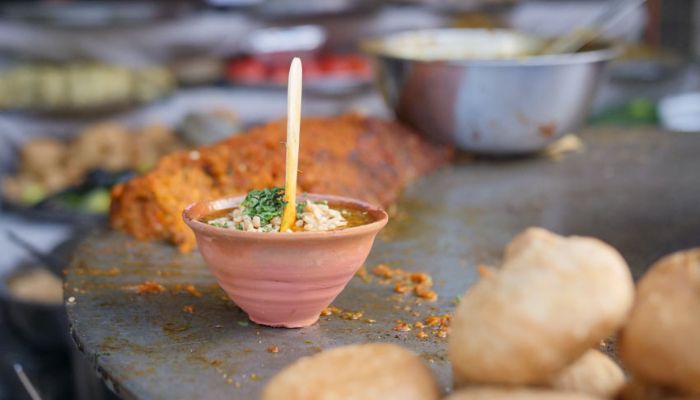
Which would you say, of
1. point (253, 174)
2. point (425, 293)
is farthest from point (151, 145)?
point (425, 293)

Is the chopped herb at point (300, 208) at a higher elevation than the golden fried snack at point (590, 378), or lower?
higher

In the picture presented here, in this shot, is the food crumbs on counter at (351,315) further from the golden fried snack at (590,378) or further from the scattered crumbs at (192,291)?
the golden fried snack at (590,378)

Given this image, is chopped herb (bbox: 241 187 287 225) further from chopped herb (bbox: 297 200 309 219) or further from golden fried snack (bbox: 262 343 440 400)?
golden fried snack (bbox: 262 343 440 400)

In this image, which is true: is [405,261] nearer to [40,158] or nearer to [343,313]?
[343,313]

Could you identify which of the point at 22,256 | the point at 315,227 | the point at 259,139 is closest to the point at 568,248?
the point at 315,227

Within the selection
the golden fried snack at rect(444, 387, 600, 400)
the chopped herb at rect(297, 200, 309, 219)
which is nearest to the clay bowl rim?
the chopped herb at rect(297, 200, 309, 219)

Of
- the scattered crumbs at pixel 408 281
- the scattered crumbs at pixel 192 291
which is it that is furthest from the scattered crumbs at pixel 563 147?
the scattered crumbs at pixel 192 291
